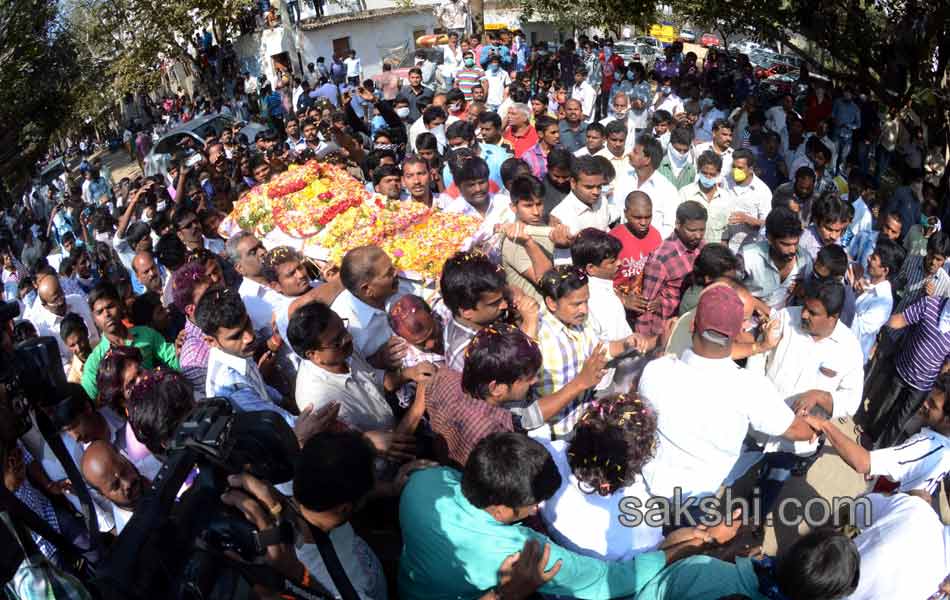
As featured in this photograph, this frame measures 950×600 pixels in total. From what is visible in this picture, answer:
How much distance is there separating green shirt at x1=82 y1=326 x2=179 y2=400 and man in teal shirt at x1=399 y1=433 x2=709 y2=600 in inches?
90.5

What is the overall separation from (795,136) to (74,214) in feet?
33.7

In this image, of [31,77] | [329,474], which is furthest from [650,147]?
[31,77]

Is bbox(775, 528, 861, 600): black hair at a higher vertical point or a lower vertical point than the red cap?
lower

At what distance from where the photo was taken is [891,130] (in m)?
8.51

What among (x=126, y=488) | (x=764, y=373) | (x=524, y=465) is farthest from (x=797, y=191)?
(x=126, y=488)

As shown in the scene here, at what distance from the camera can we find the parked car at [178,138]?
12.7 metres

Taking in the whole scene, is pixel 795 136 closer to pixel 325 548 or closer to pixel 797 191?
pixel 797 191

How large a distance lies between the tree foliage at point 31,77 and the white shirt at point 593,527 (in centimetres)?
2398

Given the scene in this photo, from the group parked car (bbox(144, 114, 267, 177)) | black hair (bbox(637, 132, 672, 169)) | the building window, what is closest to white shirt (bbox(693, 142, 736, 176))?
black hair (bbox(637, 132, 672, 169))

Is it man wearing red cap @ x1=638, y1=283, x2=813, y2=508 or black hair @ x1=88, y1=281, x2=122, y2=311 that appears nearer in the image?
man wearing red cap @ x1=638, y1=283, x2=813, y2=508

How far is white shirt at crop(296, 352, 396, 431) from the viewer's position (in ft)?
9.65

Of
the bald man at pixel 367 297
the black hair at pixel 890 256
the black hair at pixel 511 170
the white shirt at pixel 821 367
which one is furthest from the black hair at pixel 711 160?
the bald man at pixel 367 297

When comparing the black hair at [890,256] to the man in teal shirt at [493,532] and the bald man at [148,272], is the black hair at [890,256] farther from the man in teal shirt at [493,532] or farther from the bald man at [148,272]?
the bald man at [148,272]

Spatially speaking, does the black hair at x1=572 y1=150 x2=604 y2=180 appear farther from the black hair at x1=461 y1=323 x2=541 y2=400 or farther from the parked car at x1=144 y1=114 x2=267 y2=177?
the parked car at x1=144 y1=114 x2=267 y2=177
